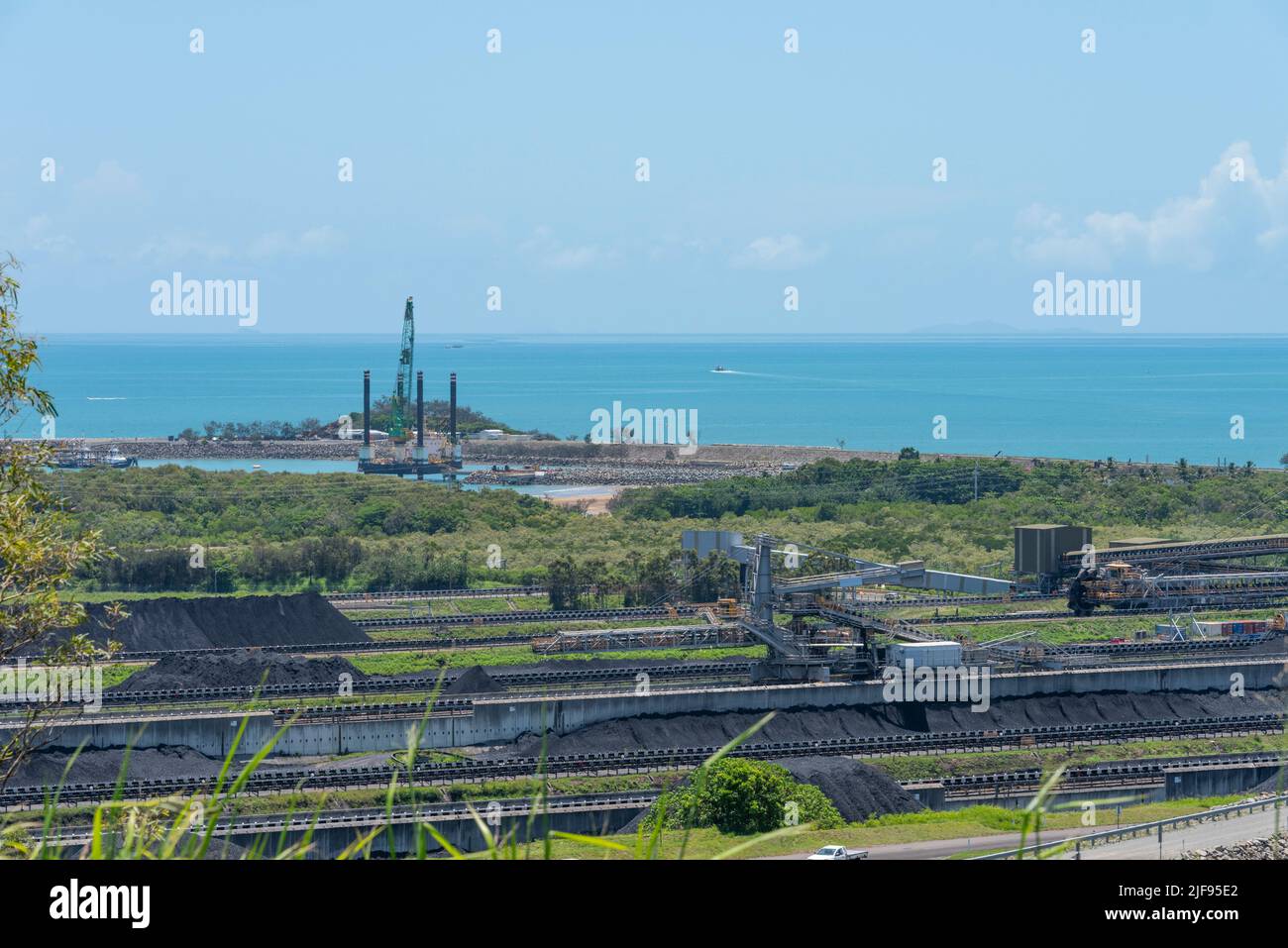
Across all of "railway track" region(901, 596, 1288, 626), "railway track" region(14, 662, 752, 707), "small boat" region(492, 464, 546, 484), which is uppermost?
"small boat" region(492, 464, 546, 484)

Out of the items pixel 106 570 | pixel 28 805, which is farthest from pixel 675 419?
pixel 28 805

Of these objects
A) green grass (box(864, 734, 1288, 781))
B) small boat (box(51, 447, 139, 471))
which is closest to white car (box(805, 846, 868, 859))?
green grass (box(864, 734, 1288, 781))

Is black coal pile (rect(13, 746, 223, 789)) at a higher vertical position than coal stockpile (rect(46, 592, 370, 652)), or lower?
lower

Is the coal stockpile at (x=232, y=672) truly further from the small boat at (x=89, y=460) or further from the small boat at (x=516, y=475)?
the small boat at (x=89, y=460)

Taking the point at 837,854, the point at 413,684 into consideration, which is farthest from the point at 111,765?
the point at 837,854

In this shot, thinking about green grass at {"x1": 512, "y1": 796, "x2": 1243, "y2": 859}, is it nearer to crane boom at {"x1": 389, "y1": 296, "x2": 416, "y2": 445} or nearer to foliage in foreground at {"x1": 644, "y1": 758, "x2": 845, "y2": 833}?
foliage in foreground at {"x1": 644, "y1": 758, "x2": 845, "y2": 833}
